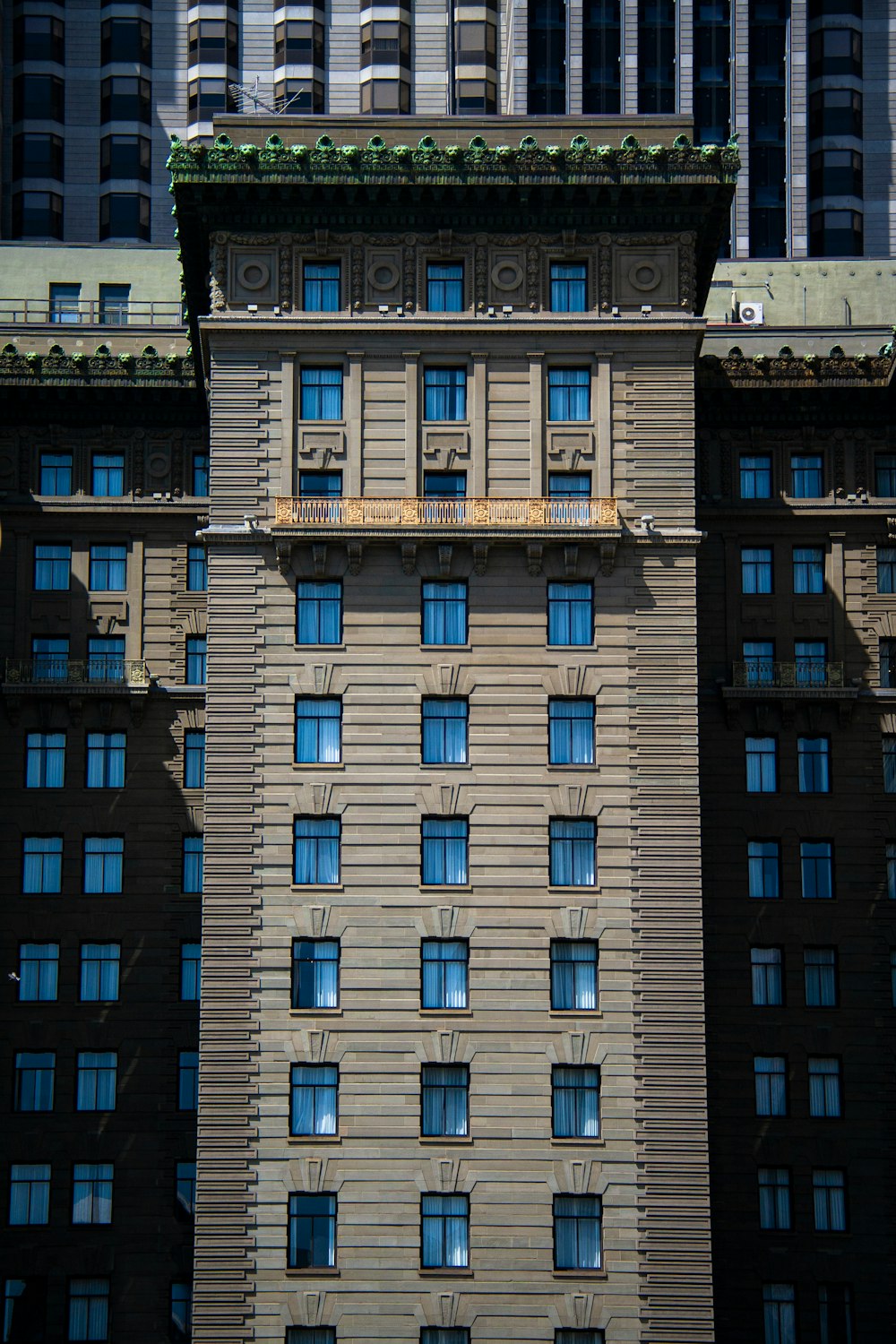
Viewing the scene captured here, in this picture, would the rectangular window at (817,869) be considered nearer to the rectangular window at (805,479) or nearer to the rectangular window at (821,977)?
the rectangular window at (821,977)

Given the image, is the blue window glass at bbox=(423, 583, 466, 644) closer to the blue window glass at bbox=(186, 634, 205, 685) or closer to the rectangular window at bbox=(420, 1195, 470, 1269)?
the blue window glass at bbox=(186, 634, 205, 685)

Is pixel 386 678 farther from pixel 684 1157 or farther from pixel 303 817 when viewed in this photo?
pixel 684 1157

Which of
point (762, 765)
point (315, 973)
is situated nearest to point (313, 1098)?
point (315, 973)

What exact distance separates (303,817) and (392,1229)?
13.0 m

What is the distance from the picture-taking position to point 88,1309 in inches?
3501

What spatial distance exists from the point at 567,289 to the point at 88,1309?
1524 inches

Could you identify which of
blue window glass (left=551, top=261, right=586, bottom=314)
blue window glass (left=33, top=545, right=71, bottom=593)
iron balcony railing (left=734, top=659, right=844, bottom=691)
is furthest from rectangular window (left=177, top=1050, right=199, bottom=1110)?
blue window glass (left=551, top=261, right=586, bottom=314)

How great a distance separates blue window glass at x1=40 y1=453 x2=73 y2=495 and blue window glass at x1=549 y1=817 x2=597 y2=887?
26.2 m

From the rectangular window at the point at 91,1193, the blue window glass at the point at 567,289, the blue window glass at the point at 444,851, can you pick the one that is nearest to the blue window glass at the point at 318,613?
the blue window glass at the point at 444,851

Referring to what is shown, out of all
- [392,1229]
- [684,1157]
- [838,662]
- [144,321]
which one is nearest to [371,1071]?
[392,1229]

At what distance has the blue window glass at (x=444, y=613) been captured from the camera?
82.0 meters

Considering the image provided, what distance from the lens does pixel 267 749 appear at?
3179 inches

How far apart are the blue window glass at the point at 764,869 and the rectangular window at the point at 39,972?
2508cm

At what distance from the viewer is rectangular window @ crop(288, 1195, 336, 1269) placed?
77375 millimetres
